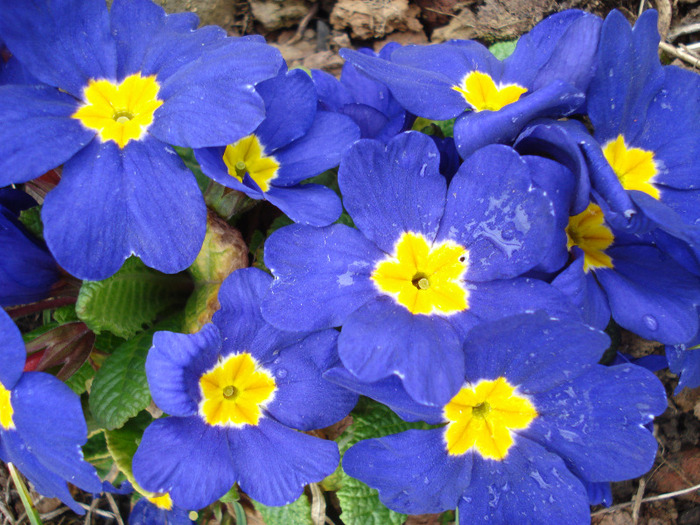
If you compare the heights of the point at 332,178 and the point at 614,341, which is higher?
the point at 332,178

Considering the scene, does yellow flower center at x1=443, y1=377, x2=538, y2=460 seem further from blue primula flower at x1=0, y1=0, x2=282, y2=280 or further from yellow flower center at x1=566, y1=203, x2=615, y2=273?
blue primula flower at x1=0, y1=0, x2=282, y2=280

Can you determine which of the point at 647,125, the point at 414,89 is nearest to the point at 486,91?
the point at 414,89

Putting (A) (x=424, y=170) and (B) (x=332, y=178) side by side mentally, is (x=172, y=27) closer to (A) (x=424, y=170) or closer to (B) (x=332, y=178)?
(B) (x=332, y=178)

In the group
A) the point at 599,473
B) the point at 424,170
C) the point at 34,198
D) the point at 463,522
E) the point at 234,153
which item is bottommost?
the point at 463,522

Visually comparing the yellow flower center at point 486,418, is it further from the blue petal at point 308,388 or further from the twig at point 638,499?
the twig at point 638,499

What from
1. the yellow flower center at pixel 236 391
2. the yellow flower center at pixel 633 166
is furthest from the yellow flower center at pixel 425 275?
the yellow flower center at pixel 633 166

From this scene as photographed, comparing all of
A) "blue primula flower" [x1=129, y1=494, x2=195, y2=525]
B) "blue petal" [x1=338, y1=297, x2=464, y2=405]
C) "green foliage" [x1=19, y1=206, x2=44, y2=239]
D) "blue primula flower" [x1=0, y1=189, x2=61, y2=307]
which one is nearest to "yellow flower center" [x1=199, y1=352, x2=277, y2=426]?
"blue petal" [x1=338, y1=297, x2=464, y2=405]

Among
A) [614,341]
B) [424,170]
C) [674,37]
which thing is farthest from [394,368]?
[674,37]
